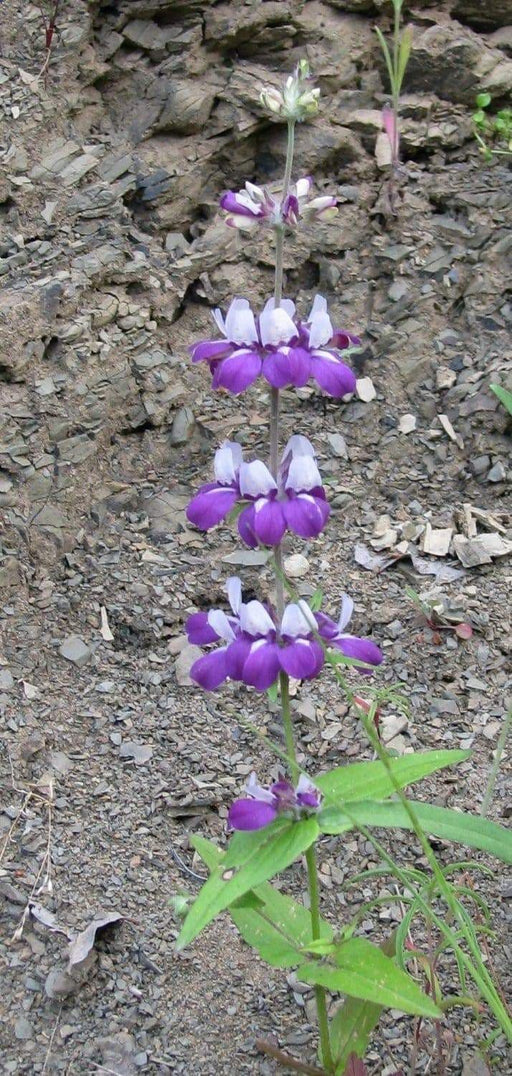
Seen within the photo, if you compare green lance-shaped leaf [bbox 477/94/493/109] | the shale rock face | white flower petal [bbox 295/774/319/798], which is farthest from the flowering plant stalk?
green lance-shaped leaf [bbox 477/94/493/109]

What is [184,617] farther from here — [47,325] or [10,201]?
[10,201]

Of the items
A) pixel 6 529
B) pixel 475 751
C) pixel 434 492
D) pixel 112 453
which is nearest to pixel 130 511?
pixel 112 453

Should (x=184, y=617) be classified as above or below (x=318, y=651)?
below

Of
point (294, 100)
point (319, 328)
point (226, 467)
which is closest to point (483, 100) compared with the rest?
point (294, 100)

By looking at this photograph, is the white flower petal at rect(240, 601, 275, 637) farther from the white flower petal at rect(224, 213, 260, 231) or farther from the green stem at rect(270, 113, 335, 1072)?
the white flower petal at rect(224, 213, 260, 231)

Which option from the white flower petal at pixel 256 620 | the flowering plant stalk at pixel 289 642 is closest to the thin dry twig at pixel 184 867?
the flowering plant stalk at pixel 289 642
